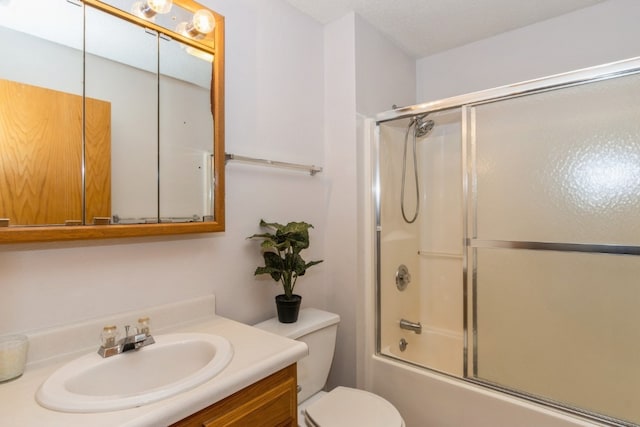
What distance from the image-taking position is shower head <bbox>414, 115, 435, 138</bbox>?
2.03 m

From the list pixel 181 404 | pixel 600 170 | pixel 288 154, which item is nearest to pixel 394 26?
pixel 288 154

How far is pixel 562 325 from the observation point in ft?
5.92

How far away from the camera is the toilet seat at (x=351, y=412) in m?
1.35

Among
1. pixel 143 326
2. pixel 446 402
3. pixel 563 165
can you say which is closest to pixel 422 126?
pixel 563 165

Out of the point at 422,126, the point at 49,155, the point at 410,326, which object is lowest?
the point at 410,326

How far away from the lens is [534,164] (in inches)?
69.7

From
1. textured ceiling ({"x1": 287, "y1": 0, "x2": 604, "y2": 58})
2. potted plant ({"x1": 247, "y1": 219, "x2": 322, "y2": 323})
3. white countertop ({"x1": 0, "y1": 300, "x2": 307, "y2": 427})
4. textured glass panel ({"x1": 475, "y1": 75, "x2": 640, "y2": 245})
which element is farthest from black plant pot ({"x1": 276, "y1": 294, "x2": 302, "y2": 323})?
textured ceiling ({"x1": 287, "y1": 0, "x2": 604, "y2": 58})

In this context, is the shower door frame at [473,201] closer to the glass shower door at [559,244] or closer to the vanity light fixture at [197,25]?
the glass shower door at [559,244]

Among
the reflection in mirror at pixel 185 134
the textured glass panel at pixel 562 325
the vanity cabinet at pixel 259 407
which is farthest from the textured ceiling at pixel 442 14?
the vanity cabinet at pixel 259 407

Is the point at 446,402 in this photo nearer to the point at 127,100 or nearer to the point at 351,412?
the point at 351,412

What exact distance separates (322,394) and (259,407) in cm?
74

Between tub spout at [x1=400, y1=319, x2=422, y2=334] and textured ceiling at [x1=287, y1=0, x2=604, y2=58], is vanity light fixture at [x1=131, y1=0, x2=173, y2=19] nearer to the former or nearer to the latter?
textured ceiling at [x1=287, y1=0, x2=604, y2=58]

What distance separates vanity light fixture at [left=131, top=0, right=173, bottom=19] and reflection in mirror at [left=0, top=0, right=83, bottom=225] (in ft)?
0.63

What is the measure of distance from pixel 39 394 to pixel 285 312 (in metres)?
0.90
